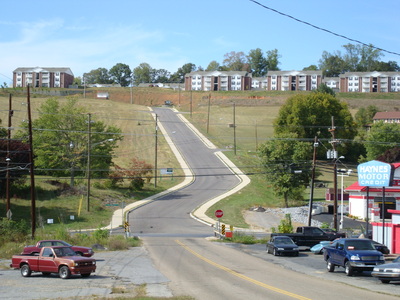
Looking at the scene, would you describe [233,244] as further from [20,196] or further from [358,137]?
[358,137]

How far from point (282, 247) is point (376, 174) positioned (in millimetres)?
8244

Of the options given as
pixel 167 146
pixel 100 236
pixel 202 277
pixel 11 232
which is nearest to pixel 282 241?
pixel 202 277

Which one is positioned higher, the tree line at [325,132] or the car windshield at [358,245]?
the tree line at [325,132]

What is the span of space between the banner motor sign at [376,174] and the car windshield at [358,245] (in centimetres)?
1100

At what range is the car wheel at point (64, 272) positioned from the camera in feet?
75.6

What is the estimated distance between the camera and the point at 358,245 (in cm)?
2547

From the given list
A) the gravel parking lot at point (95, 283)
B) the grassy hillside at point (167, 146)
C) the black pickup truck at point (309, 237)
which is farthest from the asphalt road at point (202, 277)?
the grassy hillside at point (167, 146)

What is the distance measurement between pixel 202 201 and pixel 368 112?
278 ft

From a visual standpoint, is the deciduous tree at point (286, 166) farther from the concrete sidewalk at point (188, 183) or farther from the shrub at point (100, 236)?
the shrub at point (100, 236)

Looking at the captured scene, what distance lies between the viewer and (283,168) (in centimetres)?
7238

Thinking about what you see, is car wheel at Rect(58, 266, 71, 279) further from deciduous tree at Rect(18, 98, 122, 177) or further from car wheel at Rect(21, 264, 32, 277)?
deciduous tree at Rect(18, 98, 122, 177)

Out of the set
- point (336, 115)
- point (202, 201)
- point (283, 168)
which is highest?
point (336, 115)

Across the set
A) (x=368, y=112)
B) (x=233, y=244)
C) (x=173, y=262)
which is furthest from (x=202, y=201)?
(x=368, y=112)

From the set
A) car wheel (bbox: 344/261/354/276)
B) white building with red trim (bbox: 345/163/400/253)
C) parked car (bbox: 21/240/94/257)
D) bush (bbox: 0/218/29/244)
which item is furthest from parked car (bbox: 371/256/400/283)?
bush (bbox: 0/218/29/244)
